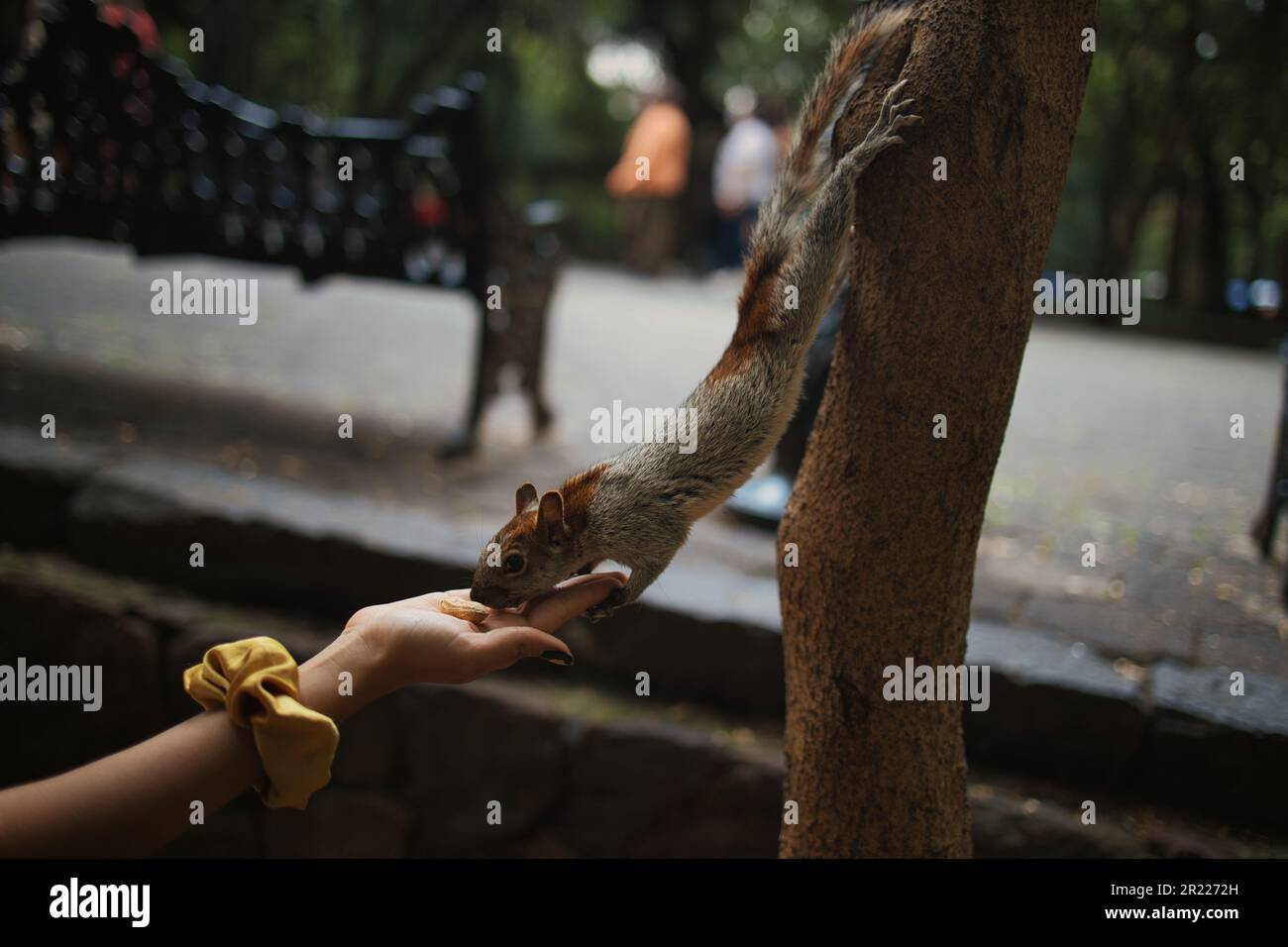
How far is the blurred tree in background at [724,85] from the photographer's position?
12.1ft

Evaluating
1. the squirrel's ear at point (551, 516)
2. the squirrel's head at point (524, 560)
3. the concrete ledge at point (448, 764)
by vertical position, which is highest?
the squirrel's ear at point (551, 516)

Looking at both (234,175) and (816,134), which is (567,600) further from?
(234,175)

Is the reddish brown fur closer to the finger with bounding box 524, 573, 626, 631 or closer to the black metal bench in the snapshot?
the finger with bounding box 524, 573, 626, 631

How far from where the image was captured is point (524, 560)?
1597mm

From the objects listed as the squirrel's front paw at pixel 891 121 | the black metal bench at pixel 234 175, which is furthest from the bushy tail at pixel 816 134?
the black metal bench at pixel 234 175

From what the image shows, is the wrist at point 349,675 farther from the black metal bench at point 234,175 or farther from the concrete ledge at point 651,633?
the black metal bench at point 234,175

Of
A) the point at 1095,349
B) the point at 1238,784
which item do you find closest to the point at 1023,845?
the point at 1238,784

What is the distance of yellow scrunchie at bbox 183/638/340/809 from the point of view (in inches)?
53.2

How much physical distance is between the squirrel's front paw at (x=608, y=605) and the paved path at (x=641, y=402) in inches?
44.3

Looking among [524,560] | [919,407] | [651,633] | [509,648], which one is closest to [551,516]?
[524,560]

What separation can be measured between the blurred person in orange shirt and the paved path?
2671 millimetres
